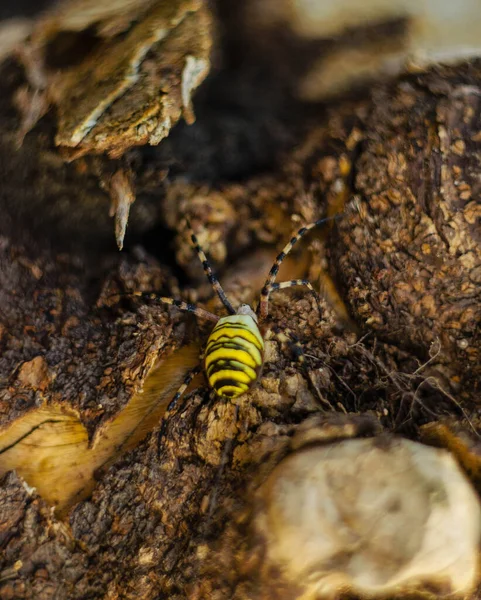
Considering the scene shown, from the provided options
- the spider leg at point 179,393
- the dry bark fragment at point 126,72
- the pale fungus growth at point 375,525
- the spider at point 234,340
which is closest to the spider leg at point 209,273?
the spider at point 234,340

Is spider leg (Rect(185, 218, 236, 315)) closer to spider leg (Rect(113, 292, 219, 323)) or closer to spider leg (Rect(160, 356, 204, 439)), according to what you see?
spider leg (Rect(113, 292, 219, 323))

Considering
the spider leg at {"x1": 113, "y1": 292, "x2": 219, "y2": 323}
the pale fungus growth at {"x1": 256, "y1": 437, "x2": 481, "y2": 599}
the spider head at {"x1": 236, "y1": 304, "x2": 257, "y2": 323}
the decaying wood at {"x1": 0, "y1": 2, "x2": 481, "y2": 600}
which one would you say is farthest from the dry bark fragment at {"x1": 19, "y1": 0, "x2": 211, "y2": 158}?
the pale fungus growth at {"x1": 256, "y1": 437, "x2": 481, "y2": 599}

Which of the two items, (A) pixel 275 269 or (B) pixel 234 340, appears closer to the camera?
(B) pixel 234 340

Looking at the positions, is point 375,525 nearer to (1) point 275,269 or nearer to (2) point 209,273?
(1) point 275,269

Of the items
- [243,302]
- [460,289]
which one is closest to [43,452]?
[243,302]

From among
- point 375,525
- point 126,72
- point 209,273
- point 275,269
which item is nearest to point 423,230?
point 275,269

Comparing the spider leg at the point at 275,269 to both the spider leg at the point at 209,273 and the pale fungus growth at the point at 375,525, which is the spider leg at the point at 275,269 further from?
the pale fungus growth at the point at 375,525
